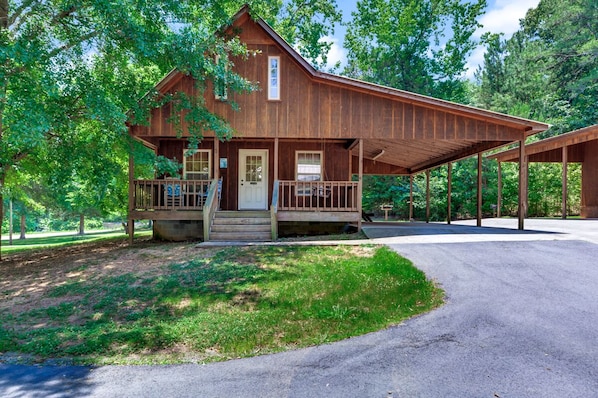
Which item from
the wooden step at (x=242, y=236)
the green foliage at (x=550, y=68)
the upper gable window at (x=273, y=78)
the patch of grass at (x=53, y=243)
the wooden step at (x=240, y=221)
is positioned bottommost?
the patch of grass at (x=53, y=243)

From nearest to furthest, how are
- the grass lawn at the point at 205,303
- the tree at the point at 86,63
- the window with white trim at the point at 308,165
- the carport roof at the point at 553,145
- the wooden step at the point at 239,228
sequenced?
the grass lawn at the point at 205,303 < the tree at the point at 86,63 < the wooden step at the point at 239,228 < the window with white trim at the point at 308,165 < the carport roof at the point at 553,145

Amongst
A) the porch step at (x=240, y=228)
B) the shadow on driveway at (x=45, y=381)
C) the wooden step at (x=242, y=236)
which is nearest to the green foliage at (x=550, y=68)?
the porch step at (x=240, y=228)

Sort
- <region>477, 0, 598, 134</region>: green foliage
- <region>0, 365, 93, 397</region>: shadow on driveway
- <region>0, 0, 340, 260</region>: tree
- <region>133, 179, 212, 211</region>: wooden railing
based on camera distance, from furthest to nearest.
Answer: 1. <region>477, 0, 598, 134</region>: green foliage
2. <region>133, 179, 212, 211</region>: wooden railing
3. <region>0, 0, 340, 260</region>: tree
4. <region>0, 365, 93, 397</region>: shadow on driveway

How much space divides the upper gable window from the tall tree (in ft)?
64.5

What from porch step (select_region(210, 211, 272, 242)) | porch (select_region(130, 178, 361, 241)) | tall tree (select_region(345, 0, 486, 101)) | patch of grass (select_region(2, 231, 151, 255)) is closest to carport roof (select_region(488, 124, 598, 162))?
porch (select_region(130, 178, 361, 241))

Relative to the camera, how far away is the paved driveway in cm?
314

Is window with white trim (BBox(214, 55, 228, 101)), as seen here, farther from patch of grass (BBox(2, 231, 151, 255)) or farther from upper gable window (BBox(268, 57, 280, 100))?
patch of grass (BBox(2, 231, 151, 255))

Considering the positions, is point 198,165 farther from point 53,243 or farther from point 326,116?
point 53,243

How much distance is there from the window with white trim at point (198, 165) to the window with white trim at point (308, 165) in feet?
10.3

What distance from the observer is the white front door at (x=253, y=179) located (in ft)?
43.8

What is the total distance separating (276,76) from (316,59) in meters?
16.0

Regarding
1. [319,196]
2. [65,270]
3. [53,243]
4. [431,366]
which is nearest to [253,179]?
[319,196]

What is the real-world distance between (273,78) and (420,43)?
23169 millimetres

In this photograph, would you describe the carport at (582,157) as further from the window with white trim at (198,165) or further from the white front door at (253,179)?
the window with white trim at (198,165)
